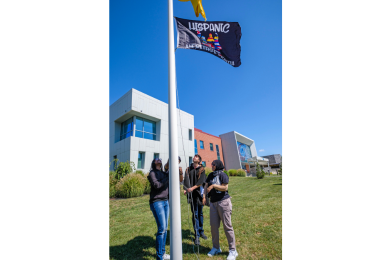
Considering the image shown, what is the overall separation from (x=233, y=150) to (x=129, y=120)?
2014 cm

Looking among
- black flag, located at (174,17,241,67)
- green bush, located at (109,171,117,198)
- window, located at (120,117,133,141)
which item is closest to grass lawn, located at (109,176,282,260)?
green bush, located at (109,171,117,198)

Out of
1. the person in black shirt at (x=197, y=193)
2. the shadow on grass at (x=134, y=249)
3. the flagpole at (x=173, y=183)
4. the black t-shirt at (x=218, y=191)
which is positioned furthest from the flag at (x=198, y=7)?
the shadow on grass at (x=134, y=249)

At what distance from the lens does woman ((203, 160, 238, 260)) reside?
329cm

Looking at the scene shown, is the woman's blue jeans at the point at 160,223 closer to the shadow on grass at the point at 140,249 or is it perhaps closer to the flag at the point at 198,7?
the shadow on grass at the point at 140,249

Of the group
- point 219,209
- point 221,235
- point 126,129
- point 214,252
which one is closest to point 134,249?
point 214,252

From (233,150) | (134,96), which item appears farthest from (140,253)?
(233,150)

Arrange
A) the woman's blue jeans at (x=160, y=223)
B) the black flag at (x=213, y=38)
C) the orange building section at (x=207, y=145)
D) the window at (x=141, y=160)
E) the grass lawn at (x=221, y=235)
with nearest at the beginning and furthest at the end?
the woman's blue jeans at (x=160, y=223)
the grass lawn at (x=221, y=235)
the black flag at (x=213, y=38)
the window at (x=141, y=160)
the orange building section at (x=207, y=145)

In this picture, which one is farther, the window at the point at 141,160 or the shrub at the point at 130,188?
the window at the point at 141,160

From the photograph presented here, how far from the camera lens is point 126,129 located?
657 inches

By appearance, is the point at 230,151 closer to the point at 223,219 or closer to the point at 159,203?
the point at 223,219

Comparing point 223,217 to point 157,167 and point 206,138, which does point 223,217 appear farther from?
point 206,138

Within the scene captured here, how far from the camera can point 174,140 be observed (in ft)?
8.52

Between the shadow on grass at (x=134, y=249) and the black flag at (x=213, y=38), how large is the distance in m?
4.17

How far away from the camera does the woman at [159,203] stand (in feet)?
10.3
